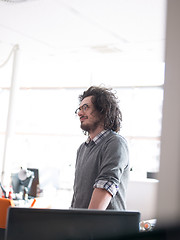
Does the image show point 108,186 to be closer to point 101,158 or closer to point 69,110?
point 101,158

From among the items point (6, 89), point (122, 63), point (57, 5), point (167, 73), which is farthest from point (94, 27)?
point (6, 89)

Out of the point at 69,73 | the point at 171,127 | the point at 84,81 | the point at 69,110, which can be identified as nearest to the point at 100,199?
the point at 171,127

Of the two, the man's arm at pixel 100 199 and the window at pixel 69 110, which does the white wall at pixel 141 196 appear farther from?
the window at pixel 69 110

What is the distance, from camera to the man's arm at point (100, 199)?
69.1 inches

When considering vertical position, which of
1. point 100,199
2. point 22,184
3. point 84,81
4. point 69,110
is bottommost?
point 22,184

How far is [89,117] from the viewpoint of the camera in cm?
214

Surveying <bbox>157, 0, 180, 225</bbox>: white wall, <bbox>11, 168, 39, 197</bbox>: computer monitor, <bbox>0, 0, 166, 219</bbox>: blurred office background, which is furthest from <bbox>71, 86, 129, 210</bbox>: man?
<bbox>11, 168, 39, 197</bbox>: computer monitor

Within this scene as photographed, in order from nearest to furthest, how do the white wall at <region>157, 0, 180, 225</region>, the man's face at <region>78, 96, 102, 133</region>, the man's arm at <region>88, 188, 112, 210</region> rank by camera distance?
the white wall at <region>157, 0, 180, 225</region> → the man's arm at <region>88, 188, 112, 210</region> → the man's face at <region>78, 96, 102, 133</region>

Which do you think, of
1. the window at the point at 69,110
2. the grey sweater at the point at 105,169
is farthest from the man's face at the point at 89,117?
the window at the point at 69,110

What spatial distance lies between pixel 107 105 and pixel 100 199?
608mm

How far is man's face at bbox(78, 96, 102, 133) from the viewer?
83.5 inches

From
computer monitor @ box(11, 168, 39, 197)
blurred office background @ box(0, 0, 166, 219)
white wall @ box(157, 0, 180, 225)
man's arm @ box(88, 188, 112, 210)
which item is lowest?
computer monitor @ box(11, 168, 39, 197)

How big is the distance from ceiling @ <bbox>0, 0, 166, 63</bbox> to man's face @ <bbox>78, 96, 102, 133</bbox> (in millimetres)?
1944

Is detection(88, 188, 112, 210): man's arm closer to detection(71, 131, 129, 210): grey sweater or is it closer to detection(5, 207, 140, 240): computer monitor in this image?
detection(71, 131, 129, 210): grey sweater
